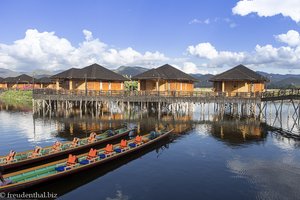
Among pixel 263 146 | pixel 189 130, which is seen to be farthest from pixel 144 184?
pixel 189 130

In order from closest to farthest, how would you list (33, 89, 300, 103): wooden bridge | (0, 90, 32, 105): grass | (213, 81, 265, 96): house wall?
1. (33, 89, 300, 103): wooden bridge
2. (213, 81, 265, 96): house wall
3. (0, 90, 32, 105): grass

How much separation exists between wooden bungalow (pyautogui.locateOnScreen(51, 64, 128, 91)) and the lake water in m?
13.2

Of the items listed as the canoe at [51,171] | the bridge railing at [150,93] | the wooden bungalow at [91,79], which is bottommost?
the canoe at [51,171]

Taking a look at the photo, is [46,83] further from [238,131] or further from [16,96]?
[238,131]

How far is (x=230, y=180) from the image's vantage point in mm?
17719

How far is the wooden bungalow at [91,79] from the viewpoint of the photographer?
47469 mm

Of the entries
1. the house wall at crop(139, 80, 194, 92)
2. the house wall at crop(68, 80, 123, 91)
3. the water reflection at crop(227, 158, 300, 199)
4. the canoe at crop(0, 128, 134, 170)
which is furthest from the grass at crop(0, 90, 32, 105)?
the water reflection at crop(227, 158, 300, 199)

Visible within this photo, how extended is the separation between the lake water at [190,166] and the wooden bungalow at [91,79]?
43.2ft

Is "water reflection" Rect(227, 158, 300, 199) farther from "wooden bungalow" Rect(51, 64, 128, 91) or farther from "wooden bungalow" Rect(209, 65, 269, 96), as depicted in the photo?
"wooden bungalow" Rect(51, 64, 128, 91)

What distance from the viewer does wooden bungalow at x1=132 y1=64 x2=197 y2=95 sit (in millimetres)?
47375

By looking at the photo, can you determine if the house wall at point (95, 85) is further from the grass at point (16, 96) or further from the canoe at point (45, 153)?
the grass at point (16, 96)

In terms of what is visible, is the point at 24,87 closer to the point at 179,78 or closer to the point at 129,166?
the point at 179,78

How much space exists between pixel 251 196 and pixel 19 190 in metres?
12.0

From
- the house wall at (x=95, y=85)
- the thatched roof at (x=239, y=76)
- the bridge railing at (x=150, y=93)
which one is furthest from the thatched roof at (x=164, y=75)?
the thatched roof at (x=239, y=76)
